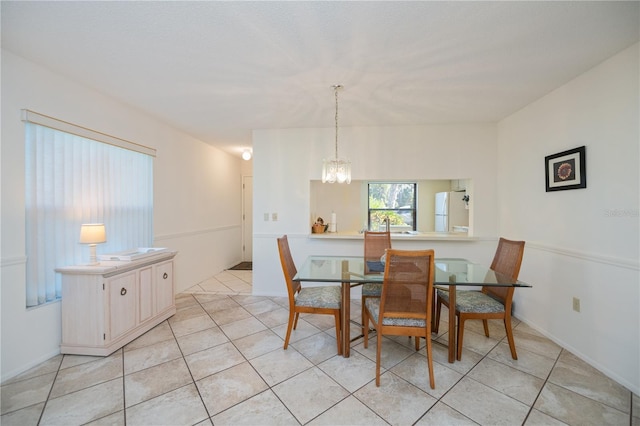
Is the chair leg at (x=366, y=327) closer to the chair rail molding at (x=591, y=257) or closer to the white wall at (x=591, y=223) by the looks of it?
the white wall at (x=591, y=223)

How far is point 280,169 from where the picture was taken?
3.76 meters

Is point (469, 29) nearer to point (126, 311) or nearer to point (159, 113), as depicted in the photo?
point (159, 113)

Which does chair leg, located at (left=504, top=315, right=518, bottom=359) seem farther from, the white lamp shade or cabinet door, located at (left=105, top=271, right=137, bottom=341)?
the white lamp shade

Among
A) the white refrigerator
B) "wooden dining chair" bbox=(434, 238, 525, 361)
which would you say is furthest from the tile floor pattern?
the white refrigerator

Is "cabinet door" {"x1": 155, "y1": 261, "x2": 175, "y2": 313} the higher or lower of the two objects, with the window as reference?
lower

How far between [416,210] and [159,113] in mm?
4629

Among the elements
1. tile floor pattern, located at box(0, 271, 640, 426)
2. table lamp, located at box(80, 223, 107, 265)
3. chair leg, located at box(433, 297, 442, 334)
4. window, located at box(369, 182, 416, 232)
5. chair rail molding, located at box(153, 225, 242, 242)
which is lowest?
tile floor pattern, located at box(0, 271, 640, 426)

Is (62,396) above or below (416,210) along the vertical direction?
below

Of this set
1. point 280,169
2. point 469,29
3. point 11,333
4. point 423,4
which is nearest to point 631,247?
point 469,29

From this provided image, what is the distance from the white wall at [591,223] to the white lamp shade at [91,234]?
14.0 ft

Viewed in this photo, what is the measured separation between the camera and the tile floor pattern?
1574 millimetres

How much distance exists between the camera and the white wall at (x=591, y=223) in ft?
6.13

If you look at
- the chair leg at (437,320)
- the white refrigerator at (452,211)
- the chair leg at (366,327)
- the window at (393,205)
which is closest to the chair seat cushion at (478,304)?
the chair leg at (437,320)

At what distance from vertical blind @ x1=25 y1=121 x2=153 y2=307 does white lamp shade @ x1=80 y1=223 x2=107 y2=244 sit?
8.6 inches
